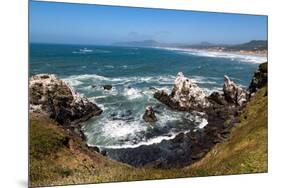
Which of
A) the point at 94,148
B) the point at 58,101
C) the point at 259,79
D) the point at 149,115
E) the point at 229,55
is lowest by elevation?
the point at 94,148

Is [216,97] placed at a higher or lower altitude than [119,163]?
higher

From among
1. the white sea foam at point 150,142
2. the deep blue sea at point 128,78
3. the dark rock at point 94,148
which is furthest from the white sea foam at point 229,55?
the dark rock at point 94,148

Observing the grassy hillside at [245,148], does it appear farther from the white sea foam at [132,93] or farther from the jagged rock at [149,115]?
the white sea foam at [132,93]

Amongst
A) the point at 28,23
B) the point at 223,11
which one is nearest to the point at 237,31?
the point at 223,11

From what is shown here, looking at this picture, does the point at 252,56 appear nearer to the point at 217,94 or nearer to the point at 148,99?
the point at 217,94

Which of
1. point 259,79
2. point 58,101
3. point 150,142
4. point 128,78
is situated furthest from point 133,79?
point 259,79

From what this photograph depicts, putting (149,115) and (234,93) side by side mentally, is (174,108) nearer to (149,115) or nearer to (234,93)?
(149,115)
